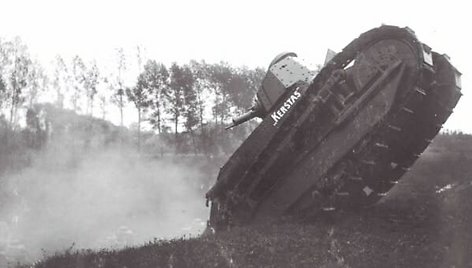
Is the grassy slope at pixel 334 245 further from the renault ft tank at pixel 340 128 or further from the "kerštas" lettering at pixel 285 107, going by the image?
the "kerštas" lettering at pixel 285 107

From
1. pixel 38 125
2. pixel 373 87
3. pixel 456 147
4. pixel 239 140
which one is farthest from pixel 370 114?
pixel 38 125

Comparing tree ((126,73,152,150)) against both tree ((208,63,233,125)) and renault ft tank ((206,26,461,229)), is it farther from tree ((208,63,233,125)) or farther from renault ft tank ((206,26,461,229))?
renault ft tank ((206,26,461,229))

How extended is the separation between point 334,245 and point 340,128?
6.91ft

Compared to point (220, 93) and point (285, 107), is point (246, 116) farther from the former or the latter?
point (220, 93)

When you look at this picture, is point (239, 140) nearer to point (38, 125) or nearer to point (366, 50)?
point (38, 125)

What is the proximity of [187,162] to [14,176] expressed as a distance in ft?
33.1

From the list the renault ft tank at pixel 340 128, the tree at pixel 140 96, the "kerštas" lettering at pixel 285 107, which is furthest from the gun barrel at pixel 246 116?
the tree at pixel 140 96

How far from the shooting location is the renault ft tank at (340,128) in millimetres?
8391

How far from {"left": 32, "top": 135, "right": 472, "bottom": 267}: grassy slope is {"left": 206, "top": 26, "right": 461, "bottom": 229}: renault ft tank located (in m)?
0.62

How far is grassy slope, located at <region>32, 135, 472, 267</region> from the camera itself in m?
7.14

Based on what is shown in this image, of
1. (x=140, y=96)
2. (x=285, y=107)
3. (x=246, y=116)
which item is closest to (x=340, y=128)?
(x=285, y=107)

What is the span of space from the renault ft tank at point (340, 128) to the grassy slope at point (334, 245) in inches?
24.5

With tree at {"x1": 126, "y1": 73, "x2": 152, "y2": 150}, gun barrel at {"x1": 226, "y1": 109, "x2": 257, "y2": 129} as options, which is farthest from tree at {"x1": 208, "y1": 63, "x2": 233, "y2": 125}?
gun barrel at {"x1": 226, "y1": 109, "x2": 257, "y2": 129}

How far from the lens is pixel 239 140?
40.0m
